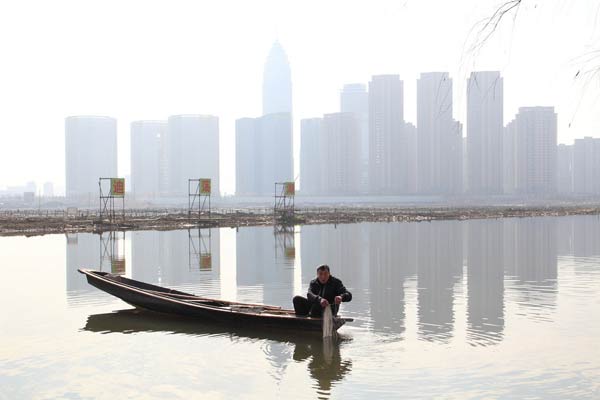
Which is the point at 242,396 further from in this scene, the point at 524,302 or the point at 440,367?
the point at 524,302

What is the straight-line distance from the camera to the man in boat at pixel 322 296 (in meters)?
10.4

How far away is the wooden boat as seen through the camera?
10586 millimetres

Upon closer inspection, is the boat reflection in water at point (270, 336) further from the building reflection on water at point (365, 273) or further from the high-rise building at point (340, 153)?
the high-rise building at point (340, 153)

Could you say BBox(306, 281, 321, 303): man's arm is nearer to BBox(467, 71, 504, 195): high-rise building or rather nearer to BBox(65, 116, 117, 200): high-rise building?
BBox(467, 71, 504, 195): high-rise building

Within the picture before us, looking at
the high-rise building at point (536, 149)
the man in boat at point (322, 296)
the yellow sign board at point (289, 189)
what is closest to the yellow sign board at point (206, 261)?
the man in boat at point (322, 296)

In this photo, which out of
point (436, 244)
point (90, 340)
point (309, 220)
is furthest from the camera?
point (309, 220)

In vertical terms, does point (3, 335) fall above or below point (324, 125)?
below

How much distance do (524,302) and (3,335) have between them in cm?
1076

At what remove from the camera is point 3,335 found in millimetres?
10828

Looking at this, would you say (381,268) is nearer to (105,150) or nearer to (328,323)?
(328,323)

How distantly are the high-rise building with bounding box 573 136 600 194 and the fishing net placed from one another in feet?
618

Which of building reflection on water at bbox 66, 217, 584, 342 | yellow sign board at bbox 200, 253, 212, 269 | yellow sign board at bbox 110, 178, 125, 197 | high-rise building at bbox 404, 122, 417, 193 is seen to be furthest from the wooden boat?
high-rise building at bbox 404, 122, 417, 193

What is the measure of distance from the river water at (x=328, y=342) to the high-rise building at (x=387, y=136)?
144356 mm

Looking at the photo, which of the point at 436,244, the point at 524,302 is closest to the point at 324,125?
the point at 436,244
